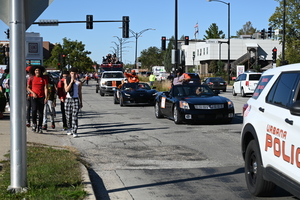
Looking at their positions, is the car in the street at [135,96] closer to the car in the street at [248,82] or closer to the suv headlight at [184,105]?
the suv headlight at [184,105]

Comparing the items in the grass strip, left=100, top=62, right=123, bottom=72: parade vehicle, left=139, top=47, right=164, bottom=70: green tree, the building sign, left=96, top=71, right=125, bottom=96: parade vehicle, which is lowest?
the grass strip

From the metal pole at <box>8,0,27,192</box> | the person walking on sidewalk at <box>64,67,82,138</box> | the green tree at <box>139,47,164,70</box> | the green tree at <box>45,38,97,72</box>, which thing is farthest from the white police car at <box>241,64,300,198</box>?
the green tree at <box>139,47,164,70</box>

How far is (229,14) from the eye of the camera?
54.3 metres

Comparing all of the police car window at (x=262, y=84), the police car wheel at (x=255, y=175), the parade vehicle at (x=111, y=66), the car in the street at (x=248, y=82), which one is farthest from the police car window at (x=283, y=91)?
the parade vehicle at (x=111, y=66)

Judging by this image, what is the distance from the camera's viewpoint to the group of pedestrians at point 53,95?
1236 centimetres

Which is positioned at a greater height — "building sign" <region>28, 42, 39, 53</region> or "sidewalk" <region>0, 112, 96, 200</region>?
"building sign" <region>28, 42, 39, 53</region>

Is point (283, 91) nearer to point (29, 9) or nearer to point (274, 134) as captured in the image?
point (274, 134)

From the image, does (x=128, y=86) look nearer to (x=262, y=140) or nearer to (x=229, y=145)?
(x=229, y=145)

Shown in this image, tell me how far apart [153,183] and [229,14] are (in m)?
49.2

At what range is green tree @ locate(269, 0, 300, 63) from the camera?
57491 millimetres

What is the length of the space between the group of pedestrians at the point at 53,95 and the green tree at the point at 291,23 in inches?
1851

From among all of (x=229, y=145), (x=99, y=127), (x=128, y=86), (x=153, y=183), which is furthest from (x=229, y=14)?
(x=153, y=183)

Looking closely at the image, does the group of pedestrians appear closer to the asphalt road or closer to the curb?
the asphalt road

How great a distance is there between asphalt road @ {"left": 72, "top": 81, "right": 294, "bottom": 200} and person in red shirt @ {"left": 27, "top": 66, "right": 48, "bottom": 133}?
1279 millimetres
